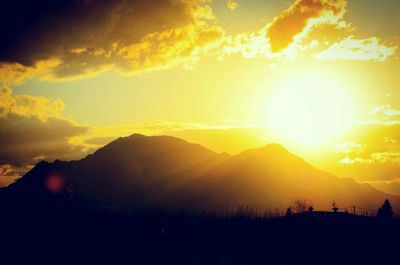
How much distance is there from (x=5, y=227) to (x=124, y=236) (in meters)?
24.9

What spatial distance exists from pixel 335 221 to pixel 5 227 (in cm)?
6816

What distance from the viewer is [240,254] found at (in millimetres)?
68000

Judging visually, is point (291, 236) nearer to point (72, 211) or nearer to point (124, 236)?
point (124, 236)

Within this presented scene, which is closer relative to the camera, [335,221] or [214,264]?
[214,264]

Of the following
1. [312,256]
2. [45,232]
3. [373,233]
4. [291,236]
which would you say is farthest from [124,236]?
[373,233]

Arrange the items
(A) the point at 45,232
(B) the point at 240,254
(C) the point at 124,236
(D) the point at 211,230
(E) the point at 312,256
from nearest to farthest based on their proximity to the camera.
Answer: (E) the point at 312,256
(B) the point at 240,254
(A) the point at 45,232
(C) the point at 124,236
(D) the point at 211,230

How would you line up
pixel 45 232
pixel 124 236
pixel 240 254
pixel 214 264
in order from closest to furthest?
pixel 214 264 < pixel 240 254 < pixel 45 232 < pixel 124 236

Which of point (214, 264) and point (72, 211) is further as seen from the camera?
point (72, 211)

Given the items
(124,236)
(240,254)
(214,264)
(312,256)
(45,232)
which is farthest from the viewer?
(124,236)

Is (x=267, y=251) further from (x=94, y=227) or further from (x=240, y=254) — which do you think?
(x=94, y=227)

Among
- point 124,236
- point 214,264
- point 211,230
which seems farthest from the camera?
point 211,230

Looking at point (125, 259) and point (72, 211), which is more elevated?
point (72, 211)

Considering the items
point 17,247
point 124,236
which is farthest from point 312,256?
point 17,247

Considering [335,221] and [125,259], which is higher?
[335,221]
